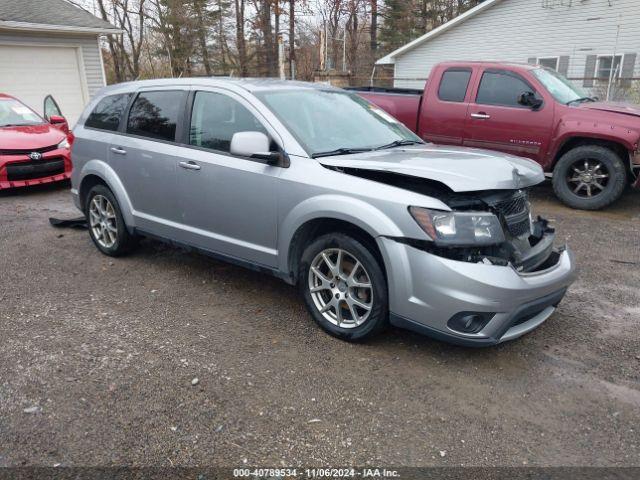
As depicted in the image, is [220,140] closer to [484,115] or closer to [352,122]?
[352,122]

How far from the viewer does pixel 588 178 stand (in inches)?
291

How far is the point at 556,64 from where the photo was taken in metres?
19.1

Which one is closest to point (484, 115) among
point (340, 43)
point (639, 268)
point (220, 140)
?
point (639, 268)

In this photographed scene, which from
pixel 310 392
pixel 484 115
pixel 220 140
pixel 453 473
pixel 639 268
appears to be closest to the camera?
pixel 453 473

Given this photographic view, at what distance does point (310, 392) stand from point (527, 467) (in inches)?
48.5

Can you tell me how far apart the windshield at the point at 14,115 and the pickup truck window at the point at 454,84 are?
7.20 m

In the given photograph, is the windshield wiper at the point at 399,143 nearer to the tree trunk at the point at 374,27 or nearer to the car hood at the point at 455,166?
the car hood at the point at 455,166

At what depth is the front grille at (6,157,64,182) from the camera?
852cm

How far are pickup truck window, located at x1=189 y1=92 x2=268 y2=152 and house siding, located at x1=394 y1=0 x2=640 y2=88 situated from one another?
14272 millimetres

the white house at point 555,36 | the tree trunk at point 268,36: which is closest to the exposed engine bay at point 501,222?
the white house at point 555,36

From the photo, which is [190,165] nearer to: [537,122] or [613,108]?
[537,122]

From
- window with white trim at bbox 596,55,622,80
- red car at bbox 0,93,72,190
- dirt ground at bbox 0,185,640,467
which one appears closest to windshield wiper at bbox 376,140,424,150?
dirt ground at bbox 0,185,640,467

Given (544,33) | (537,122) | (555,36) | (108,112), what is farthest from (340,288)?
(544,33)

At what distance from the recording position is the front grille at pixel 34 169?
852 cm
